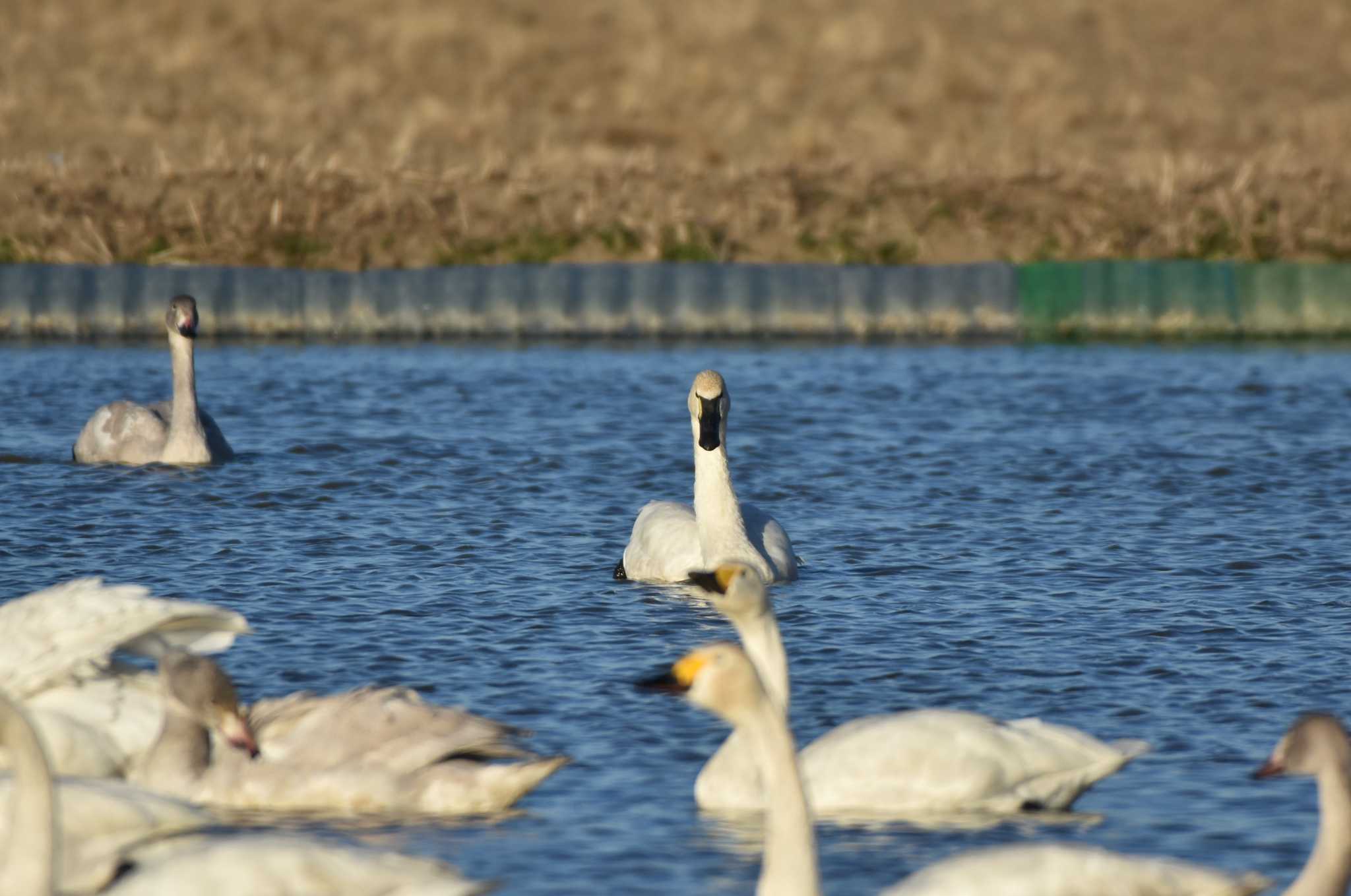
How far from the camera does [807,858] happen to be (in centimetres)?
645

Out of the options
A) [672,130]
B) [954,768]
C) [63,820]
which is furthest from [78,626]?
[672,130]

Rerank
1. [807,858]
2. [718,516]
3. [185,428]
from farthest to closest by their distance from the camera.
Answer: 1. [185,428]
2. [718,516]
3. [807,858]

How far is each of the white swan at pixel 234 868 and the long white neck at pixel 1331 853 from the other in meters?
2.31

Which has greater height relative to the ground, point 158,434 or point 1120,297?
point 1120,297

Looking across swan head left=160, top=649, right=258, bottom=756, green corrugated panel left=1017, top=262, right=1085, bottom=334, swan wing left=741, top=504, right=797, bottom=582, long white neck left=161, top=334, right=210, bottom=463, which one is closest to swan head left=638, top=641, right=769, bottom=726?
swan head left=160, top=649, right=258, bottom=756

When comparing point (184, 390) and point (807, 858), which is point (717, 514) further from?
point (807, 858)

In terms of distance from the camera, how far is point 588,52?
5512cm

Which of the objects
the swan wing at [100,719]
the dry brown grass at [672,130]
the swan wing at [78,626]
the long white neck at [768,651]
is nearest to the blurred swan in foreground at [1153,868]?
the long white neck at [768,651]

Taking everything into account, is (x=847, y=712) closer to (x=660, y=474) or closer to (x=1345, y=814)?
(x=1345, y=814)

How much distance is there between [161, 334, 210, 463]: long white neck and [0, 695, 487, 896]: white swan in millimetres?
11490

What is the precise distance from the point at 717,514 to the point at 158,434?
6.73m

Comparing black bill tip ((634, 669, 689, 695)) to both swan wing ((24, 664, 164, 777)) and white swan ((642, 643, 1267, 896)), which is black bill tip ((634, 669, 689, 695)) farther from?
swan wing ((24, 664, 164, 777))

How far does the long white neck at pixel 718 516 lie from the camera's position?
13383 millimetres

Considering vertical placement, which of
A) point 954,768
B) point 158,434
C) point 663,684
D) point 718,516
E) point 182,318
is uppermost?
point 182,318
